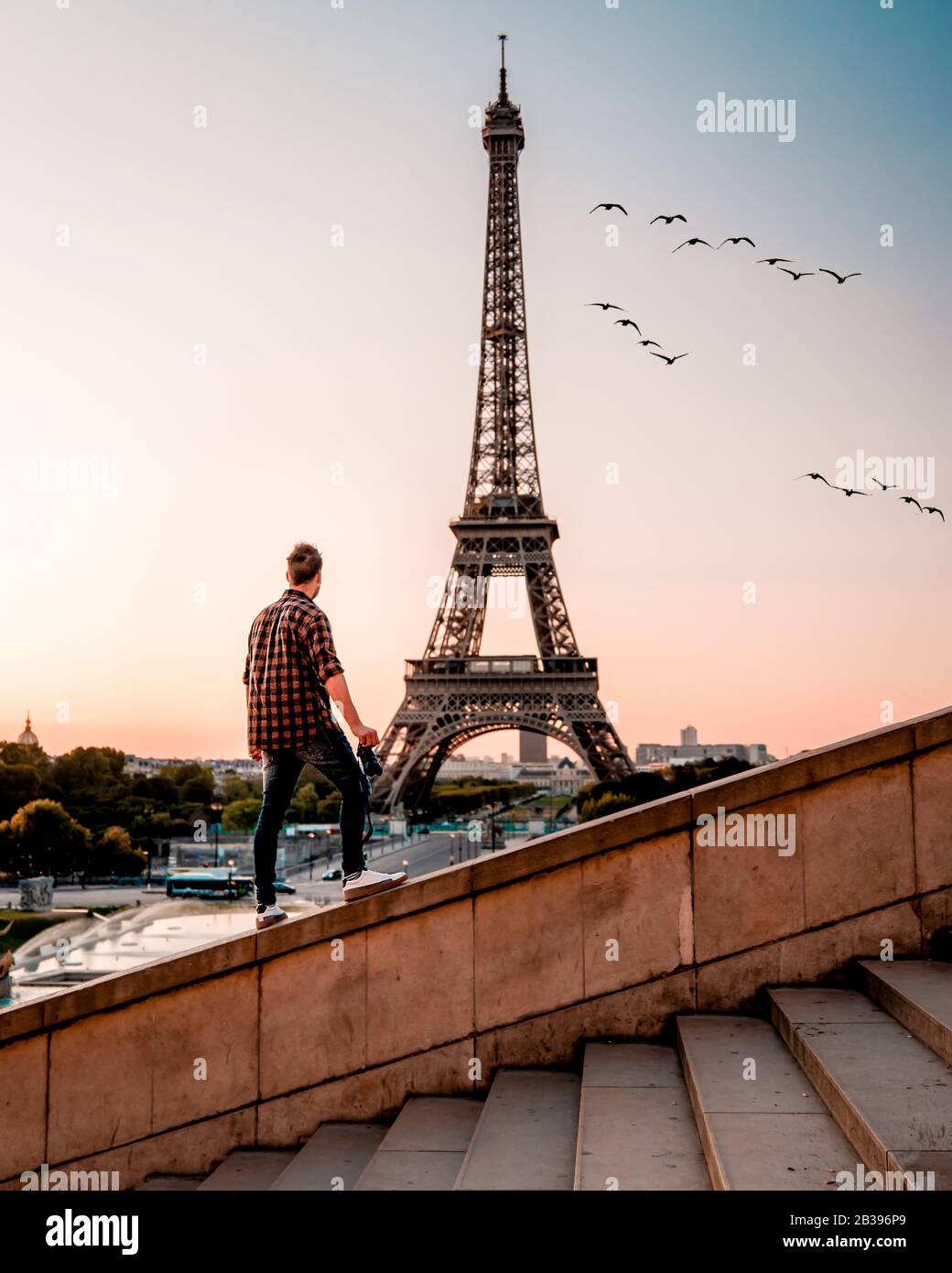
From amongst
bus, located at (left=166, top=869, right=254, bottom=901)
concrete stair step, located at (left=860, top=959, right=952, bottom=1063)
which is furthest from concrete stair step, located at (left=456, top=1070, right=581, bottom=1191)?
bus, located at (left=166, top=869, right=254, bottom=901)

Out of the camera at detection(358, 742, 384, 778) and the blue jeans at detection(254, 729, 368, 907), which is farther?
the blue jeans at detection(254, 729, 368, 907)

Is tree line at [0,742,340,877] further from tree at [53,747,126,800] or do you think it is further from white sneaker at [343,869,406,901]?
white sneaker at [343,869,406,901]

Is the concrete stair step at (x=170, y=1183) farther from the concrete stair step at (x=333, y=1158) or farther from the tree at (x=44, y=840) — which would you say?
the tree at (x=44, y=840)

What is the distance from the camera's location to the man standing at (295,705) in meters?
6.54

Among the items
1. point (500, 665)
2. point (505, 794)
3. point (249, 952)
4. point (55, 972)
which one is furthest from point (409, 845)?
point (505, 794)

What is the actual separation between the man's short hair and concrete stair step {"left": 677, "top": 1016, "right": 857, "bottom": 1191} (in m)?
3.21

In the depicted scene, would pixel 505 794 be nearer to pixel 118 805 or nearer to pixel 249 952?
pixel 118 805

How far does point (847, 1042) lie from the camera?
546 cm

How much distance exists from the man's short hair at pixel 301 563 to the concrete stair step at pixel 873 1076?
3444mm

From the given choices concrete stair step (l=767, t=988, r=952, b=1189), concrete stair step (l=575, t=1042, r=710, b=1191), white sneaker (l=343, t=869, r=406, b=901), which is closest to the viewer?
concrete stair step (l=767, t=988, r=952, b=1189)

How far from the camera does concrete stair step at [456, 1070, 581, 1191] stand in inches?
194

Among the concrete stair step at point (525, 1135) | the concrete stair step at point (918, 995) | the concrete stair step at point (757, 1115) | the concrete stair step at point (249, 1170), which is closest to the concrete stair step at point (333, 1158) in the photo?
the concrete stair step at point (249, 1170)
